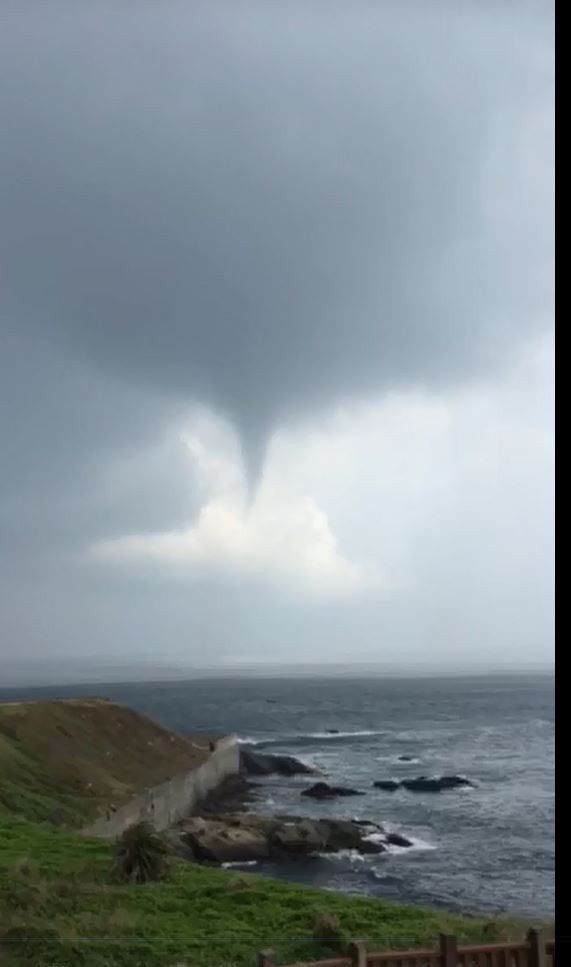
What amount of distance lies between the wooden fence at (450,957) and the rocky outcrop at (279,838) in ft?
6.89

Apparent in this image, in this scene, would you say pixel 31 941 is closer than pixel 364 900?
Yes

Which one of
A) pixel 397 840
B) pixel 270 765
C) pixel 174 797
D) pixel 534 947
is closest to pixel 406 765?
pixel 397 840

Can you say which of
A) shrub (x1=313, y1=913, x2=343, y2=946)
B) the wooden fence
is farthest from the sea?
the wooden fence

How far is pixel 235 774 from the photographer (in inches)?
221

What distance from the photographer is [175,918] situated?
2834 millimetres

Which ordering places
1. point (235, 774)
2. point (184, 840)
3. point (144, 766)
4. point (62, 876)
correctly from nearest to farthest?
point (62, 876), point (184, 840), point (144, 766), point (235, 774)

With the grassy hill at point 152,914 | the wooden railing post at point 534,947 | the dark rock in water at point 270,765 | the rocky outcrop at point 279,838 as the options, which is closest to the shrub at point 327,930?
the grassy hill at point 152,914

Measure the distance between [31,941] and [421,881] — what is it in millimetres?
2030

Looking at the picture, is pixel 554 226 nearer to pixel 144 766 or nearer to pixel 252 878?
→ pixel 252 878

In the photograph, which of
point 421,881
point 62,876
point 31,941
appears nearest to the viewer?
point 31,941

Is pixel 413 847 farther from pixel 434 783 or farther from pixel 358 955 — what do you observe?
pixel 358 955
